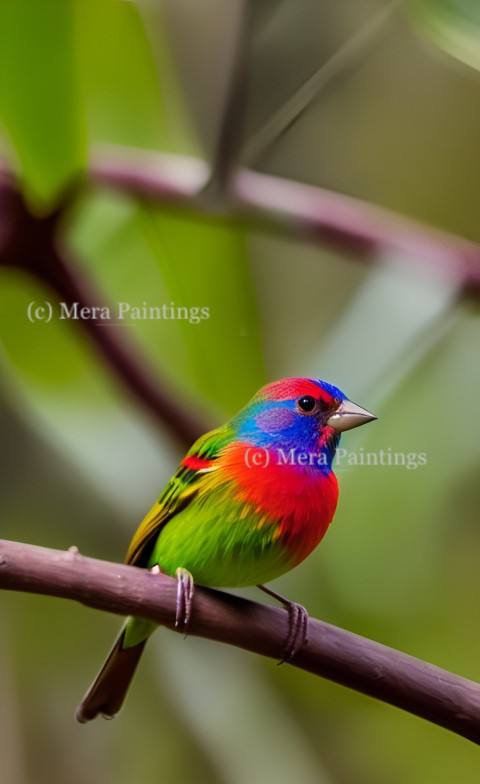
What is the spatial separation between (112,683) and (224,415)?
407 mm

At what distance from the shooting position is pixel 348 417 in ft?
3.38

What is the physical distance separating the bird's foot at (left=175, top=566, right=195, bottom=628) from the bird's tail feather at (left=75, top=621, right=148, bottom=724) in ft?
0.56

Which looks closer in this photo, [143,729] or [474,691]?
[474,691]

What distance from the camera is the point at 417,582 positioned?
110 cm

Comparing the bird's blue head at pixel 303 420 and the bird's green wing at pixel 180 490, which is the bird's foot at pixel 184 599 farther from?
the bird's blue head at pixel 303 420

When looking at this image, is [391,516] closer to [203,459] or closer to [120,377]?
[203,459]

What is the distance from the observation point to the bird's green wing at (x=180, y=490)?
3.33 feet

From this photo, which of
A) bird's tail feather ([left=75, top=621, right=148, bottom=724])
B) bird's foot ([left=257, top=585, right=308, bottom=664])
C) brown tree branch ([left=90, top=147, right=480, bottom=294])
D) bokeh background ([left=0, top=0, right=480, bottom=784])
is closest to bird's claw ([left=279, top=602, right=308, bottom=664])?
bird's foot ([left=257, top=585, right=308, bottom=664])

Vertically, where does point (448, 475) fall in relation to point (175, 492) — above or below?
above

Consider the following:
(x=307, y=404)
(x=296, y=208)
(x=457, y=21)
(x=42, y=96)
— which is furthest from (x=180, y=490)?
(x=457, y=21)

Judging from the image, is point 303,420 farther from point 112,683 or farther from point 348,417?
point 112,683

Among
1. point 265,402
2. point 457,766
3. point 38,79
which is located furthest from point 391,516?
point 38,79

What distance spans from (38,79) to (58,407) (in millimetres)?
445

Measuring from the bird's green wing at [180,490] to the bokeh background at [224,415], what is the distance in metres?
0.04
